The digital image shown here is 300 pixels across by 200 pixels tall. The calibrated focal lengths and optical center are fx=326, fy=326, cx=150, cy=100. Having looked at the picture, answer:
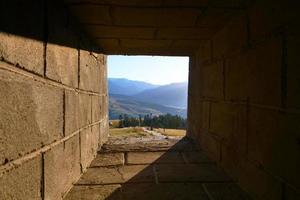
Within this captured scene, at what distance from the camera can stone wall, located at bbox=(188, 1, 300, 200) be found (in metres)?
2.58

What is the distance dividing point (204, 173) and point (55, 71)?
2.62 m

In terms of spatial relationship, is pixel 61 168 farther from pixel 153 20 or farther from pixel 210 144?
pixel 210 144

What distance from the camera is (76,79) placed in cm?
407

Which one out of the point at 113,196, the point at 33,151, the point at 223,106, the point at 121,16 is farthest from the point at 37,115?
the point at 223,106

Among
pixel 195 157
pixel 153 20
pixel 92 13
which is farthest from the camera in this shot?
pixel 195 157

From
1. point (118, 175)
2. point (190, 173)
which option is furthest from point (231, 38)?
point (118, 175)

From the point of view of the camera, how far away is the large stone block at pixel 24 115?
1892mm

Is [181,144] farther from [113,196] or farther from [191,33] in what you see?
[113,196]

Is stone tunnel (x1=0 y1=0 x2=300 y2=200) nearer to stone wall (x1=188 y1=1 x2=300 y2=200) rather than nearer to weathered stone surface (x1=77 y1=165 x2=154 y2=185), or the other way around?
stone wall (x1=188 y1=1 x2=300 y2=200)

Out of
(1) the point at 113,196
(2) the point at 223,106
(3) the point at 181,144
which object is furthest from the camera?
(3) the point at 181,144

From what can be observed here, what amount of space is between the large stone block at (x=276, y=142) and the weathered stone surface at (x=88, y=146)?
222 cm

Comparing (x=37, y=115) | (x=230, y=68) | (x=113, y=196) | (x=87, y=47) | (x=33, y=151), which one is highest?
(x=87, y=47)

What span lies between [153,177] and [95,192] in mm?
927

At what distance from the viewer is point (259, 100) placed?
129 inches
